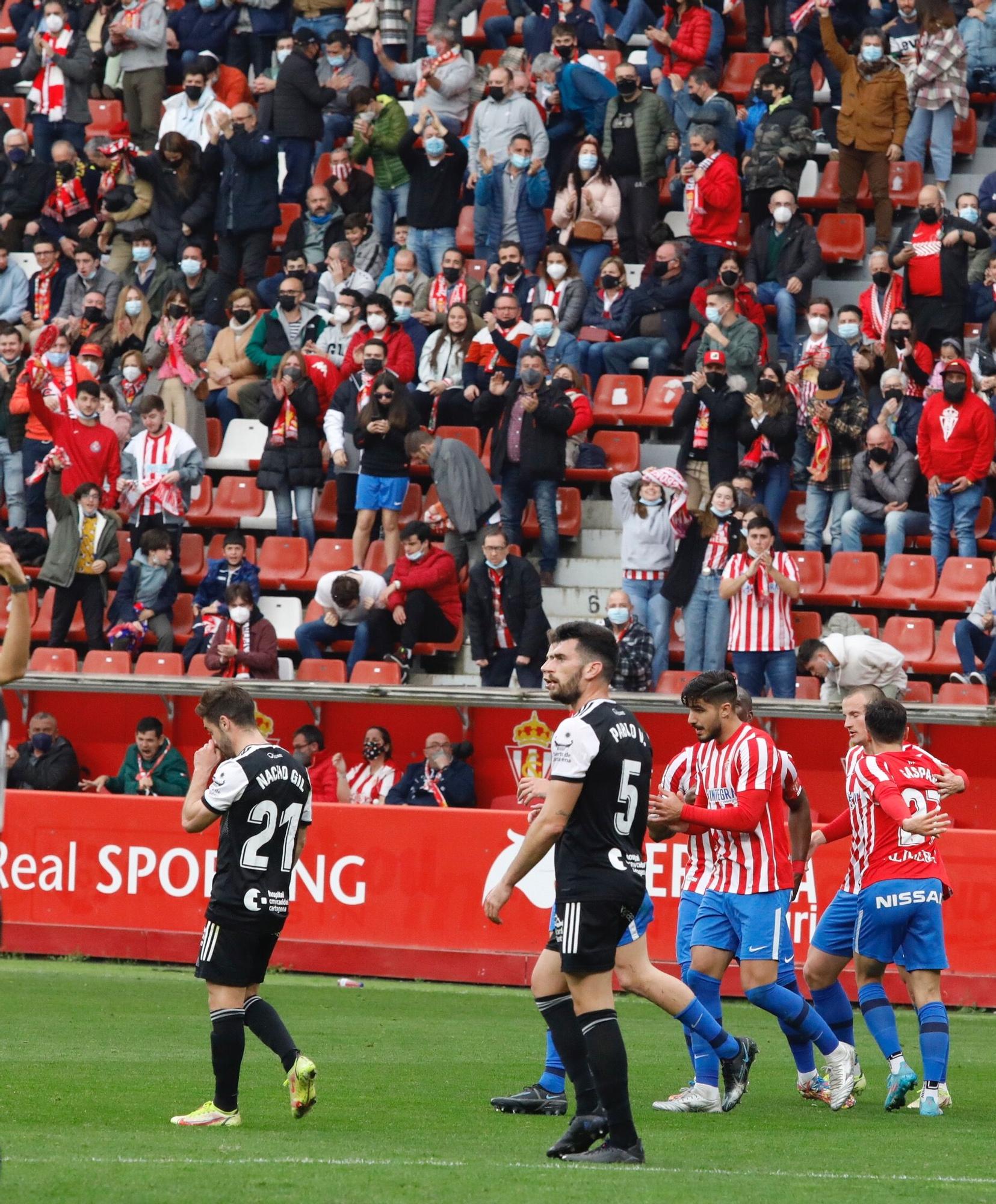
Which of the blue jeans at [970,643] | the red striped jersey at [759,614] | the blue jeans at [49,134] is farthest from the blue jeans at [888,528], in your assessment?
the blue jeans at [49,134]

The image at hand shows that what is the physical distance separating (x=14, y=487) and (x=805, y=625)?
8.68 meters

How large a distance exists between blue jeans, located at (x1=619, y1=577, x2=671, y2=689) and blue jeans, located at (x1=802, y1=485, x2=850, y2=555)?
1582 millimetres

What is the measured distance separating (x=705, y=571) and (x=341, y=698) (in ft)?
11.5

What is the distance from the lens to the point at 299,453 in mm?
19469

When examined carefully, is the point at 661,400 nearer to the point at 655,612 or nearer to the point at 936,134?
→ the point at 655,612

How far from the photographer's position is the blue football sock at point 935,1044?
9133mm

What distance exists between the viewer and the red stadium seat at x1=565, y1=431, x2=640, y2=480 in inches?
768

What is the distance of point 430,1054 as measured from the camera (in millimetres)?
10734

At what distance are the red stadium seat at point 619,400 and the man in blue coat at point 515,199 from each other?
1895mm

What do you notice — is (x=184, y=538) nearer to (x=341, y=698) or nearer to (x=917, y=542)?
(x=341, y=698)

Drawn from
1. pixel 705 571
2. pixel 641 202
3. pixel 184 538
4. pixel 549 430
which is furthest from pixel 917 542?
pixel 184 538

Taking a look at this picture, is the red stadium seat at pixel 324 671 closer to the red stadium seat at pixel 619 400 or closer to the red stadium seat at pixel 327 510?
the red stadium seat at pixel 327 510

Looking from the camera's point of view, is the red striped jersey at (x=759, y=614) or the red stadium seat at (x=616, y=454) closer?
the red striped jersey at (x=759, y=614)

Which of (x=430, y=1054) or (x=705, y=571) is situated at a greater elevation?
(x=705, y=571)
